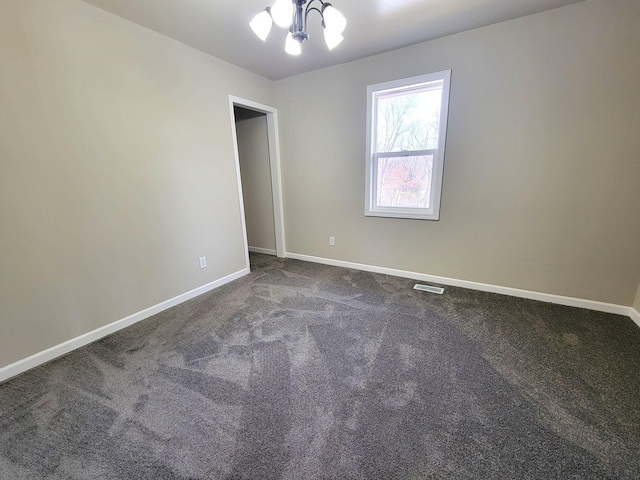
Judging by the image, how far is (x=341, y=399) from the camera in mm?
1514

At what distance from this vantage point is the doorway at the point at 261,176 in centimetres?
379

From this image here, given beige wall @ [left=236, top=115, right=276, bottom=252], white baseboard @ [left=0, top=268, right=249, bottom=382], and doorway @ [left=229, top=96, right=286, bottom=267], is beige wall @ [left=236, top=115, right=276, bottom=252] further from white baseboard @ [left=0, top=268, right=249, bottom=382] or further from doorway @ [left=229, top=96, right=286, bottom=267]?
white baseboard @ [left=0, top=268, right=249, bottom=382]

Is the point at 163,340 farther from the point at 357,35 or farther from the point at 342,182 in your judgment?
the point at 357,35

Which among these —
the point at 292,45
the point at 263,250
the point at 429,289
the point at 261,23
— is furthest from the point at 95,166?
the point at 429,289

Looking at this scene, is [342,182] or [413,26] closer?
[413,26]

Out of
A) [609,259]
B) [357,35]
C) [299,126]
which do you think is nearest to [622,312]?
[609,259]

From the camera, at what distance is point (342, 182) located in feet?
11.1

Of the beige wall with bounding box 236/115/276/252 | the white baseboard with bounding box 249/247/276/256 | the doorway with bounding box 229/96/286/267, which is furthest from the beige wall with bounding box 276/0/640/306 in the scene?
the white baseboard with bounding box 249/247/276/256

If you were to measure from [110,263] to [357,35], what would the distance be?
3.05 m

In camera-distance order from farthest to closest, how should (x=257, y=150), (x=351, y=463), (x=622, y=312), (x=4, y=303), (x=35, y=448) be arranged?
(x=257, y=150)
(x=622, y=312)
(x=4, y=303)
(x=35, y=448)
(x=351, y=463)

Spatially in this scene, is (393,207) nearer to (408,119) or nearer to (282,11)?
(408,119)

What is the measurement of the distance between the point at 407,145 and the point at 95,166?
2.97 m

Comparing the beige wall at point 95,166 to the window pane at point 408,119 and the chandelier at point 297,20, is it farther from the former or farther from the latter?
the window pane at point 408,119

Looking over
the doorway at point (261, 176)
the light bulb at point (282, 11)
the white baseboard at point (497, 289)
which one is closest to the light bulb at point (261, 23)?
the light bulb at point (282, 11)
